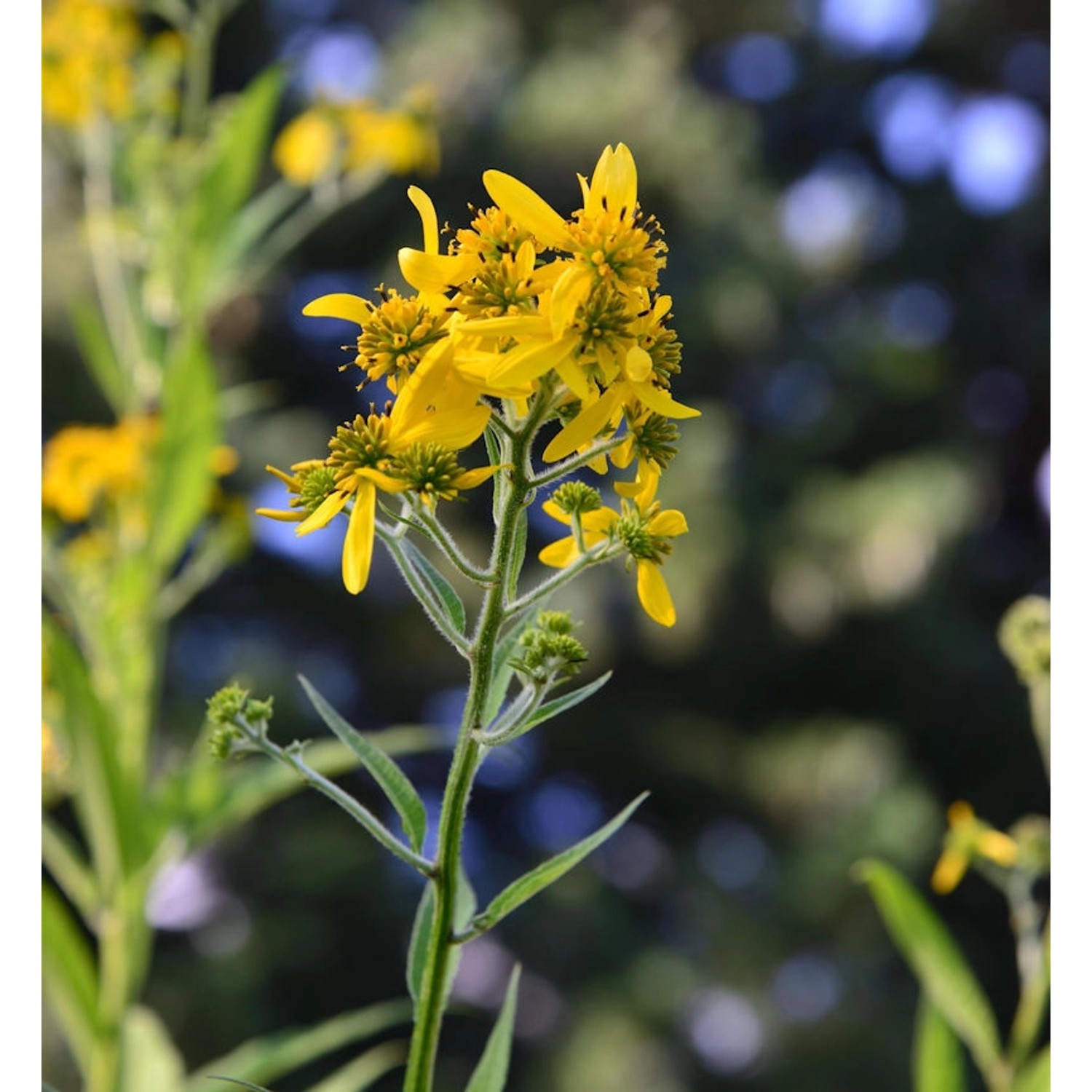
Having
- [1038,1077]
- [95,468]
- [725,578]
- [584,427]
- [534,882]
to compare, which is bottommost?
[725,578]

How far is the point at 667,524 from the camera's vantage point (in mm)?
371

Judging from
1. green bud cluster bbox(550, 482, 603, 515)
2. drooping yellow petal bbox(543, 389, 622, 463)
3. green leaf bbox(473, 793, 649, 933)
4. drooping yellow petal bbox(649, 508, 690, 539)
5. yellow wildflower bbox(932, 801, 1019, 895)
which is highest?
drooping yellow petal bbox(543, 389, 622, 463)

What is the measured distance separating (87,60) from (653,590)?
93 cm

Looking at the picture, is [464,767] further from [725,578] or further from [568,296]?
[725,578]

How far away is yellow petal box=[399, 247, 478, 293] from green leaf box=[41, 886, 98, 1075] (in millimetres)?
488

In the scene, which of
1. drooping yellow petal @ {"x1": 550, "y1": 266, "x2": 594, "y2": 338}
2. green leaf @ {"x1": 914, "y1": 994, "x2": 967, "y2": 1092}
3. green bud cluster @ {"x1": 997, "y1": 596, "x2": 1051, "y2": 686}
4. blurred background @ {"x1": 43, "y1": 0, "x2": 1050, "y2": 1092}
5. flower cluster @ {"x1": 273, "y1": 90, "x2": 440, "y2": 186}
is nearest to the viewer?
drooping yellow petal @ {"x1": 550, "y1": 266, "x2": 594, "y2": 338}

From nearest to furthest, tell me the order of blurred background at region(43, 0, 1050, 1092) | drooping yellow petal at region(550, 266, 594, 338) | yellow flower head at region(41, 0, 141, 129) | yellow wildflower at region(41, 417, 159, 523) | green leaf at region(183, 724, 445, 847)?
1. drooping yellow petal at region(550, 266, 594, 338)
2. green leaf at region(183, 724, 445, 847)
3. yellow wildflower at region(41, 417, 159, 523)
4. yellow flower head at region(41, 0, 141, 129)
5. blurred background at region(43, 0, 1050, 1092)

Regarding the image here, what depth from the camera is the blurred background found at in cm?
346

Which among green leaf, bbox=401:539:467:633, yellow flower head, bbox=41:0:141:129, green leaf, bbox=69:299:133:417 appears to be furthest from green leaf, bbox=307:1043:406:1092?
yellow flower head, bbox=41:0:141:129

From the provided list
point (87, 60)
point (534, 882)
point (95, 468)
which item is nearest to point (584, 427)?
point (534, 882)

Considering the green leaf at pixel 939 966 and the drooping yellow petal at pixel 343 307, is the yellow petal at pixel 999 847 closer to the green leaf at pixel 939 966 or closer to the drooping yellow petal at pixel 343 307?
the green leaf at pixel 939 966

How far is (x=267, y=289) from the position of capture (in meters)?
3.76

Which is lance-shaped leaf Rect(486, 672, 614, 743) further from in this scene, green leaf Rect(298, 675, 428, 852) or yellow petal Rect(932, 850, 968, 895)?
yellow petal Rect(932, 850, 968, 895)
